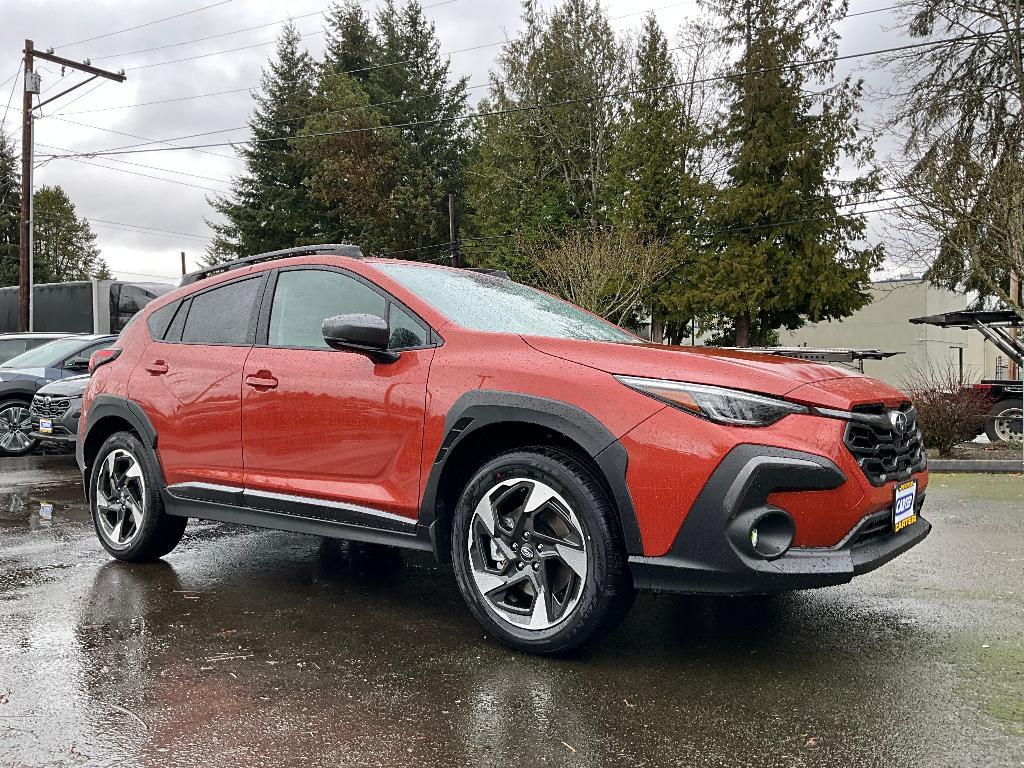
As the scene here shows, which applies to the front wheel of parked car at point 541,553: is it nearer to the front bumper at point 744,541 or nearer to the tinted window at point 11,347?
the front bumper at point 744,541

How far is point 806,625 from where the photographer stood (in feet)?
14.0

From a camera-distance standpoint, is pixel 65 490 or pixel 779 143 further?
pixel 779 143

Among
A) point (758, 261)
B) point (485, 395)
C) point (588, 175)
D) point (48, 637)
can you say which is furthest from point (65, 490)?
point (588, 175)

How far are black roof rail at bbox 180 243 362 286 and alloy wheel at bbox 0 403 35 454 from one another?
8.60 m

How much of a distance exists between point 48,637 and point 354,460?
57.8 inches

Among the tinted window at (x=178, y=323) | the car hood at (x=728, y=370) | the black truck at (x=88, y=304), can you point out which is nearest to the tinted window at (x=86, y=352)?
the tinted window at (x=178, y=323)

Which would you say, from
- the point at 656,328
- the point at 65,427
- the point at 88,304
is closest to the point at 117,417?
the point at 65,427

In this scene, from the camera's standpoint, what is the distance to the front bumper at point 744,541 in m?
3.36

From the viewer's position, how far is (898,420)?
391cm

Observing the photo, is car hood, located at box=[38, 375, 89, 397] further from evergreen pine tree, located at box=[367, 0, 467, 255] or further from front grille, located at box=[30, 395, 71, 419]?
evergreen pine tree, located at box=[367, 0, 467, 255]

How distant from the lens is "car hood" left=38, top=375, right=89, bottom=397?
11625 millimetres

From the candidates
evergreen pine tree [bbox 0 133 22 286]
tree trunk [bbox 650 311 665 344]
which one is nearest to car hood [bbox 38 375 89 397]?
tree trunk [bbox 650 311 665 344]

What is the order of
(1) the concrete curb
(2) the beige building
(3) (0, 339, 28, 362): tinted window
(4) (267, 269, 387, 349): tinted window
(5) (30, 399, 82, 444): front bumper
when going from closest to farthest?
(4) (267, 269, 387, 349): tinted window < (1) the concrete curb < (5) (30, 399, 82, 444): front bumper < (3) (0, 339, 28, 362): tinted window < (2) the beige building

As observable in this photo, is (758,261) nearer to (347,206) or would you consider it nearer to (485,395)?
(347,206)
